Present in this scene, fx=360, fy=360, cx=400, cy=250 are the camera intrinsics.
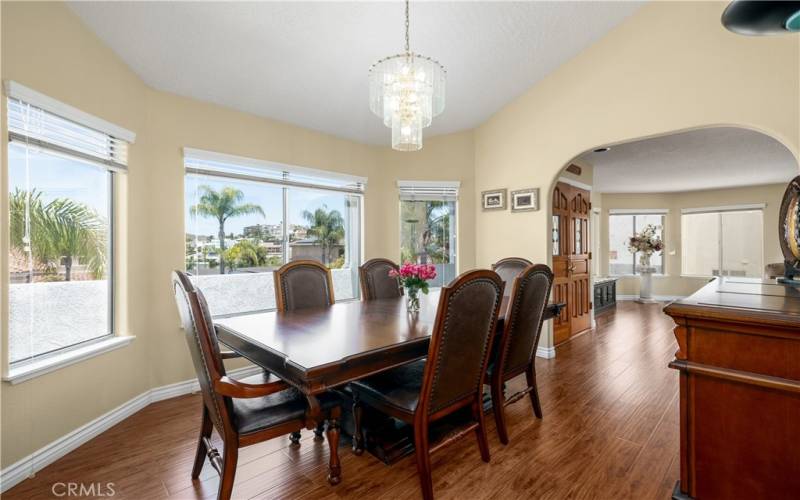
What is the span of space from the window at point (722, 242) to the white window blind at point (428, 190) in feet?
21.6

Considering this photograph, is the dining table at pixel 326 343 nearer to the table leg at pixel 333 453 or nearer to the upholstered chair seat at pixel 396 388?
the table leg at pixel 333 453

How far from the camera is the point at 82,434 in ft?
7.59

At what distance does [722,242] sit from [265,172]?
30.4 ft

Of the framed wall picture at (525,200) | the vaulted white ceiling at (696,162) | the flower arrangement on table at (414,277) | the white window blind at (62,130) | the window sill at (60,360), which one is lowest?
the window sill at (60,360)

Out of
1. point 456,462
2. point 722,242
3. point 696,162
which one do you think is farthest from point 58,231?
point 722,242

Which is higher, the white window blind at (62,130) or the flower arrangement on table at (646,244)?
the white window blind at (62,130)

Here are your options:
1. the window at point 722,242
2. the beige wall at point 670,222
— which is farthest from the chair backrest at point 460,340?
the window at point 722,242

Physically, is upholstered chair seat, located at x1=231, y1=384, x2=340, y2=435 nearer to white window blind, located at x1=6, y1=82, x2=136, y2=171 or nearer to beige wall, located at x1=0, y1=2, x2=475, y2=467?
beige wall, located at x1=0, y1=2, x2=475, y2=467

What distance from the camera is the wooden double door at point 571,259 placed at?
4.51 metres

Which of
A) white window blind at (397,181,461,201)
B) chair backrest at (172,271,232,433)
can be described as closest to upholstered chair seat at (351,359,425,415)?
chair backrest at (172,271,232,433)

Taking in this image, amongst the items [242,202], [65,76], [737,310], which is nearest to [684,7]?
[737,310]

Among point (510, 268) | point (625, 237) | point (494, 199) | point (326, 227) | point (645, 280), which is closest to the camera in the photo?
point (510, 268)

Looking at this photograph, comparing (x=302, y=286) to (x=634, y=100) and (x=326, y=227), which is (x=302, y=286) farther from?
(x=634, y=100)

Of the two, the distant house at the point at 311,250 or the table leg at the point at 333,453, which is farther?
the distant house at the point at 311,250
